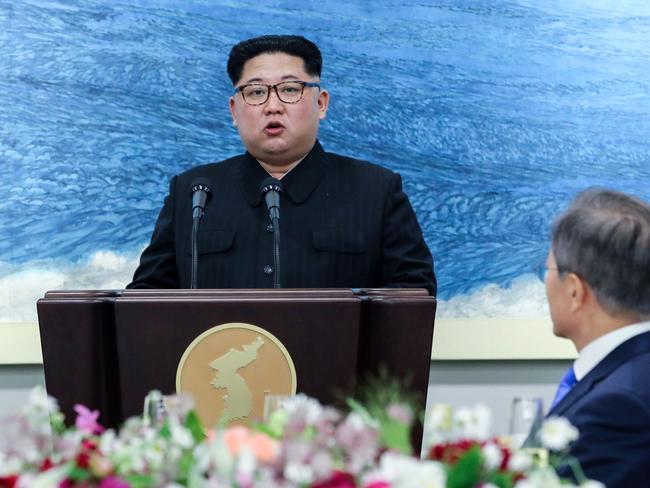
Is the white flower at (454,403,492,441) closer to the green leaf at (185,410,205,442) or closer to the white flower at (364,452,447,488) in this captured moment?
the white flower at (364,452,447,488)

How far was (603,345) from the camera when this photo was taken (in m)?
1.53

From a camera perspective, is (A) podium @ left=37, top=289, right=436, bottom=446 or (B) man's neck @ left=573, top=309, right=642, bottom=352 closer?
(A) podium @ left=37, top=289, right=436, bottom=446

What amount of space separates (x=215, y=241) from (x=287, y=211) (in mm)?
187

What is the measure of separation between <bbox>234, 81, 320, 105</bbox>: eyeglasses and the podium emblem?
3.56ft

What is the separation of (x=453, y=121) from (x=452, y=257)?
1.44 feet

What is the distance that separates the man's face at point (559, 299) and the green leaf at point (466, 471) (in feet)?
2.68

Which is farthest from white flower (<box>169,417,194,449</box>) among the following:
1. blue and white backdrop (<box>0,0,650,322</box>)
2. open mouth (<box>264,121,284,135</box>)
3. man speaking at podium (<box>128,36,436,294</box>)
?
blue and white backdrop (<box>0,0,650,322</box>)

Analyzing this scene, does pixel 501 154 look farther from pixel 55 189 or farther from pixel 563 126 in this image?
pixel 55 189

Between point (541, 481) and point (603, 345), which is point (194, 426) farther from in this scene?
point (603, 345)

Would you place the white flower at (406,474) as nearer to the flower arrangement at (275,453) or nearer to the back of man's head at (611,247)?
the flower arrangement at (275,453)

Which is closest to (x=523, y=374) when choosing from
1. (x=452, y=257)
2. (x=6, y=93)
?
(x=452, y=257)

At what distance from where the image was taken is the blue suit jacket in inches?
52.4

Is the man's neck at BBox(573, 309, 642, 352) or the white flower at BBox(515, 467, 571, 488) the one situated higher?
the white flower at BBox(515, 467, 571, 488)

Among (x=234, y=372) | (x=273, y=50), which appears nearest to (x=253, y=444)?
(x=234, y=372)
